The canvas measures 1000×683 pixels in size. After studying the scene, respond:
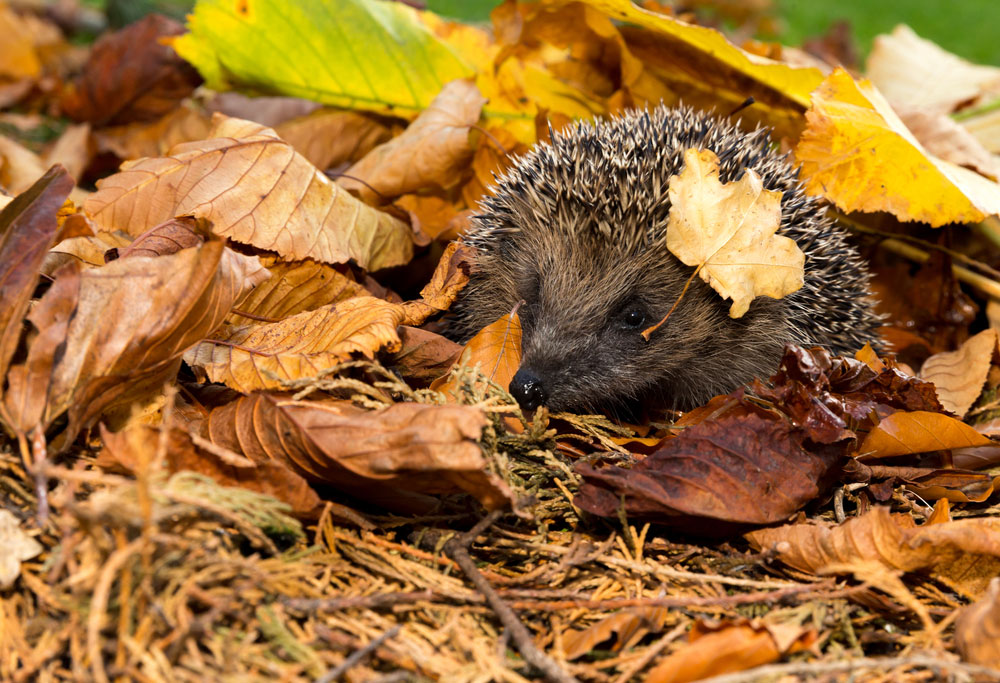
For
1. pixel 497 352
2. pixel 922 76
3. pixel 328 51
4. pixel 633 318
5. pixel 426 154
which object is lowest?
pixel 497 352

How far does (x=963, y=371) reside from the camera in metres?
2.63

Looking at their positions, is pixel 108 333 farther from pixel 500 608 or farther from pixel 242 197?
pixel 500 608

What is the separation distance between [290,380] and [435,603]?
1.85ft

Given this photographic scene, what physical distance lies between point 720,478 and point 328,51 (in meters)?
2.35


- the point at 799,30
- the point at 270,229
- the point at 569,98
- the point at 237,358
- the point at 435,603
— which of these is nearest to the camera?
the point at 435,603

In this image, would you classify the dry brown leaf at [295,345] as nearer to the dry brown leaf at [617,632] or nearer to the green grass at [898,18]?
the dry brown leaf at [617,632]

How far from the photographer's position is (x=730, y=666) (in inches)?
56.1

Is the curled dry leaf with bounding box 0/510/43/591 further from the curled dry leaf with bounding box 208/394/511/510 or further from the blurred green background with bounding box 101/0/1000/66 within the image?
the blurred green background with bounding box 101/0/1000/66

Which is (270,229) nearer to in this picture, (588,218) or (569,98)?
(588,218)

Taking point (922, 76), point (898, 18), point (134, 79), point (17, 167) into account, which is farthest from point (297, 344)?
point (898, 18)

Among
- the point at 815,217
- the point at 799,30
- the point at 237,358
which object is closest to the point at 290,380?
the point at 237,358

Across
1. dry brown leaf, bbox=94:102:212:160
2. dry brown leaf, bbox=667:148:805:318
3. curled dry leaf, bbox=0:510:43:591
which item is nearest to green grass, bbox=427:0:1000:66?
dry brown leaf, bbox=94:102:212:160

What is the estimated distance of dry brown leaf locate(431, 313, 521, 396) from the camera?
7.52 feet

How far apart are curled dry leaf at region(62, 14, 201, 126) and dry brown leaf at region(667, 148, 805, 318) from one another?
2.77m
